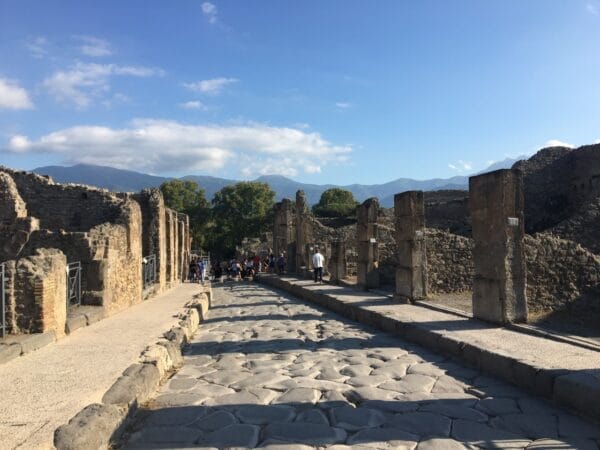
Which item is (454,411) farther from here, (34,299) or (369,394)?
(34,299)

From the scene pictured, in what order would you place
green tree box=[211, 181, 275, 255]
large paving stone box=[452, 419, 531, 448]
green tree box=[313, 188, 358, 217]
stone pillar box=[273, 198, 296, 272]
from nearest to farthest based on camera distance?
large paving stone box=[452, 419, 531, 448], stone pillar box=[273, 198, 296, 272], green tree box=[211, 181, 275, 255], green tree box=[313, 188, 358, 217]

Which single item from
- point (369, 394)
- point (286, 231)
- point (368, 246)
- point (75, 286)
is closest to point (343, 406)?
point (369, 394)

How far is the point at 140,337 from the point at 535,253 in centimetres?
1104

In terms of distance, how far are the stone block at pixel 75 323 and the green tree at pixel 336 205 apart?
197ft

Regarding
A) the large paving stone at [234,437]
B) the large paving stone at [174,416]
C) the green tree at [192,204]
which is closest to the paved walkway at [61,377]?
the large paving stone at [174,416]

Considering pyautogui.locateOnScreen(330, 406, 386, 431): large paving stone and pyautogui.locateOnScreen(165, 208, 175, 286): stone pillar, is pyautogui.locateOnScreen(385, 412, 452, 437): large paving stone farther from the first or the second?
pyautogui.locateOnScreen(165, 208, 175, 286): stone pillar

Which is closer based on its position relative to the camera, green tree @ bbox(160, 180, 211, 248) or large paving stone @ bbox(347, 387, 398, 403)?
large paving stone @ bbox(347, 387, 398, 403)

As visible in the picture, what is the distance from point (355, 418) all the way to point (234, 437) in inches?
45.9

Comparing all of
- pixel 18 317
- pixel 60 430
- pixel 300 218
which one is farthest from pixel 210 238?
pixel 60 430

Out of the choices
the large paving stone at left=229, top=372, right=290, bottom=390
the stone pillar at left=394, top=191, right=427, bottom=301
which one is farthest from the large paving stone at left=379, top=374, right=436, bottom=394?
the stone pillar at left=394, top=191, right=427, bottom=301

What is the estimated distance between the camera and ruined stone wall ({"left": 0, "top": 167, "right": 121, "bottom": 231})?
19.8 metres

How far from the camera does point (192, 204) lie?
71.4 meters

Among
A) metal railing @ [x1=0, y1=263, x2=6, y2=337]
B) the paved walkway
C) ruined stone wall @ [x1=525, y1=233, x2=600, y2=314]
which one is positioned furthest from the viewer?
ruined stone wall @ [x1=525, y1=233, x2=600, y2=314]

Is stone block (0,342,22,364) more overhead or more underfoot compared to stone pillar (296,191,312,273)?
more underfoot
